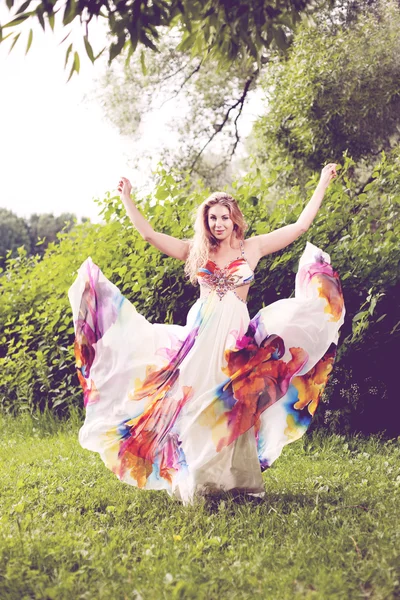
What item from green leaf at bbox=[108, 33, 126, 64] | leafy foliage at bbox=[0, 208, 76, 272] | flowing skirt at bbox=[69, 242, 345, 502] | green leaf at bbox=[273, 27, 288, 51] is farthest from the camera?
leafy foliage at bbox=[0, 208, 76, 272]

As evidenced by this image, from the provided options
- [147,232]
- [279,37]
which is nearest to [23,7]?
[279,37]

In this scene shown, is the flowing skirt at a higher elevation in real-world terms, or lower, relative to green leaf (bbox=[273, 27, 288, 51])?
lower

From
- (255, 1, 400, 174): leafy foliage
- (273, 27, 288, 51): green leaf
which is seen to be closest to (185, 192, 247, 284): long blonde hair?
(273, 27, 288, 51): green leaf

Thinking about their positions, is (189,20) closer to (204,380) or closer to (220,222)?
(220,222)

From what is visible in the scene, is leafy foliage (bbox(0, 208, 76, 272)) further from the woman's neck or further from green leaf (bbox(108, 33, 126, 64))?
green leaf (bbox(108, 33, 126, 64))

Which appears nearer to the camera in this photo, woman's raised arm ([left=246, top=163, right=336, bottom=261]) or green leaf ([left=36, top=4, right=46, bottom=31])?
green leaf ([left=36, top=4, right=46, bottom=31])

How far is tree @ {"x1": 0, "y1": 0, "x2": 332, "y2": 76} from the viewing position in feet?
9.81

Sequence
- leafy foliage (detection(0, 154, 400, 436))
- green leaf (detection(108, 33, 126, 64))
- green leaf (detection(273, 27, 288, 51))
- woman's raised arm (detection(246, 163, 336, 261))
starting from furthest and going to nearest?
1. leafy foliage (detection(0, 154, 400, 436))
2. woman's raised arm (detection(246, 163, 336, 261))
3. green leaf (detection(273, 27, 288, 51))
4. green leaf (detection(108, 33, 126, 64))

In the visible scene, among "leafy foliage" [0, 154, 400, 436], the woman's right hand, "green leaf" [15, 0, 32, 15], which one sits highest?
"green leaf" [15, 0, 32, 15]

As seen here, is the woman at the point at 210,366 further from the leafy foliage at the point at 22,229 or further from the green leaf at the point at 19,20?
the leafy foliage at the point at 22,229

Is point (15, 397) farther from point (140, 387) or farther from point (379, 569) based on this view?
point (379, 569)

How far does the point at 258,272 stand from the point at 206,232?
5.46ft

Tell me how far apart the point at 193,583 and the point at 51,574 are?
23.9 inches

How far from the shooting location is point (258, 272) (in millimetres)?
5738
